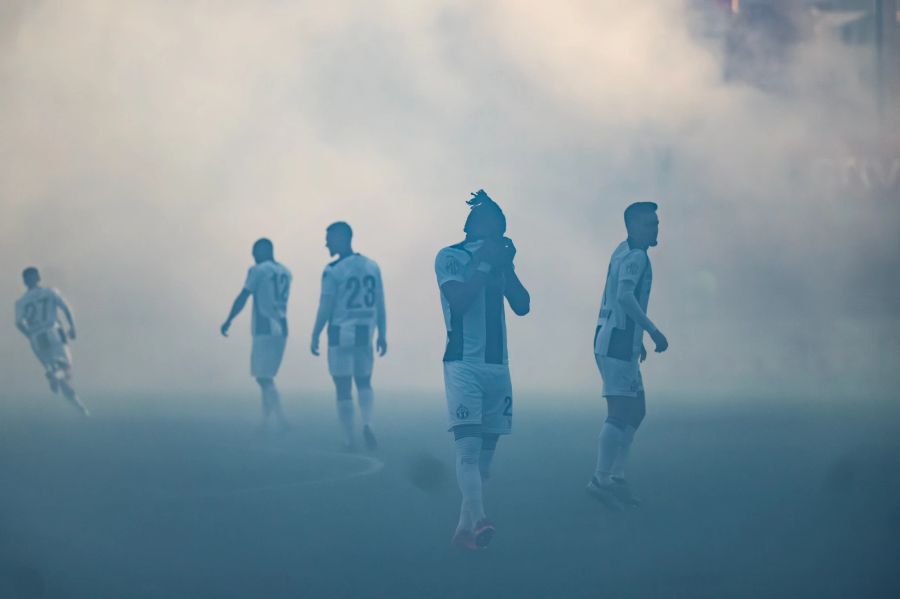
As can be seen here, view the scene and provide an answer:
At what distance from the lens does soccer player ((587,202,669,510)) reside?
811 centimetres

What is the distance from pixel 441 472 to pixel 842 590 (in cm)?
469

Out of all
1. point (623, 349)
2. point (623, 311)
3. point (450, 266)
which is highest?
point (450, 266)

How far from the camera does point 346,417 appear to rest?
11625 mm

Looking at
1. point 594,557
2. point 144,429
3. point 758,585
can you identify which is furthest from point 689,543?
point 144,429

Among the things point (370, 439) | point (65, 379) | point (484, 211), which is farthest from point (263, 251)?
point (484, 211)

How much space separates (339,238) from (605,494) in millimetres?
4494

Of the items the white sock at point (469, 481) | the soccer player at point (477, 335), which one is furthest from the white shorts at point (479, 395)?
the white sock at point (469, 481)

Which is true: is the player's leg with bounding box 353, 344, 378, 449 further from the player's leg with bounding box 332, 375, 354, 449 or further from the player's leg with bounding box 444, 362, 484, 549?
the player's leg with bounding box 444, 362, 484, 549

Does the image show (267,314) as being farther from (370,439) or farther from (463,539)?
(463,539)

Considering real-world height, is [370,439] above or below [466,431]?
below

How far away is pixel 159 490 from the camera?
28.5 ft

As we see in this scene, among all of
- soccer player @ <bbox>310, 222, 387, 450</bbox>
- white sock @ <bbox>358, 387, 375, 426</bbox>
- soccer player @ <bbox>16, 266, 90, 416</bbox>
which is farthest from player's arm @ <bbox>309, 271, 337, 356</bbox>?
Result: soccer player @ <bbox>16, 266, 90, 416</bbox>

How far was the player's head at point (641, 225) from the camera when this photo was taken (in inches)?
325

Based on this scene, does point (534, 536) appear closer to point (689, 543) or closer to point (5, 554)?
point (689, 543)
